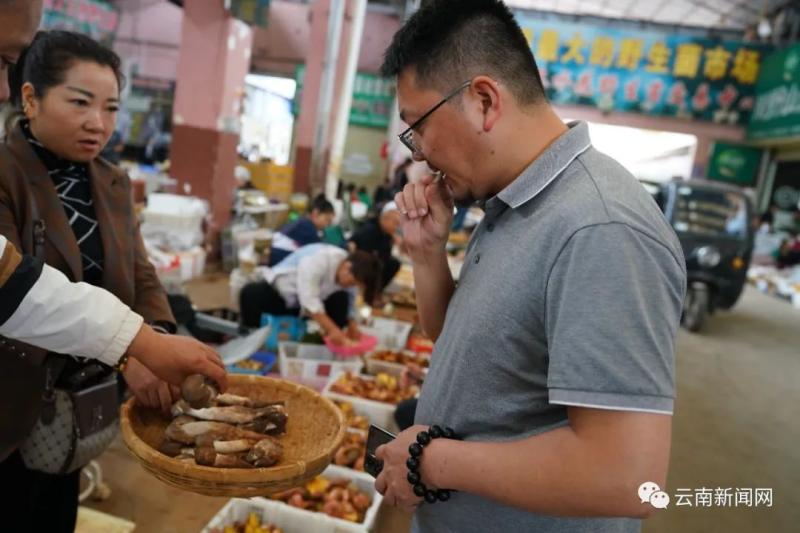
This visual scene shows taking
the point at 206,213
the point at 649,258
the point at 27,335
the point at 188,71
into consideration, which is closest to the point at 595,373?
the point at 649,258

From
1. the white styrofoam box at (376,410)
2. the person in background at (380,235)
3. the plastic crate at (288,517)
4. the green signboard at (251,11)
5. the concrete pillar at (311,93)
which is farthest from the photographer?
the concrete pillar at (311,93)

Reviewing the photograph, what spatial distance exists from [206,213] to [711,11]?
14.1 m

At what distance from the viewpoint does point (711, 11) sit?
14.6 m

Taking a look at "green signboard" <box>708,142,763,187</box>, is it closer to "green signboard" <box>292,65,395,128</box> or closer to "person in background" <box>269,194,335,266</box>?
"green signboard" <box>292,65,395,128</box>

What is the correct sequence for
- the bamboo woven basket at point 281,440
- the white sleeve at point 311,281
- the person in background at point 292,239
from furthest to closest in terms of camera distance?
the person in background at point 292,239
the white sleeve at point 311,281
the bamboo woven basket at point 281,440

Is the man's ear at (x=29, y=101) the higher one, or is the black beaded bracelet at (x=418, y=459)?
the man's ear at (x=29, y=101)

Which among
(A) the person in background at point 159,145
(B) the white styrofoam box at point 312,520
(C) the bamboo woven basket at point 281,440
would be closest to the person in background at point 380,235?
(B) the white styrofoam box at point 312,520

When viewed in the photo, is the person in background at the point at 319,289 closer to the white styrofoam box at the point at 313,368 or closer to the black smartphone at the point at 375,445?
the white styrofoam box at the point at 313,368

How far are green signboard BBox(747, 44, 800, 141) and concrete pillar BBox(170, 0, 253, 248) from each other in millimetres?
11000

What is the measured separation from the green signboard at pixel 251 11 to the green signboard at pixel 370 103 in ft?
27.2

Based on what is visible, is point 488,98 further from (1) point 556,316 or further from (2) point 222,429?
(2) point 222,429

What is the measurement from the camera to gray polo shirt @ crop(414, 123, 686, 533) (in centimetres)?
84

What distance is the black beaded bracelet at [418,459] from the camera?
42.3 inches

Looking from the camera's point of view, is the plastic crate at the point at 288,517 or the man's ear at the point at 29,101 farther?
the plastic crate at the point at 288,517
